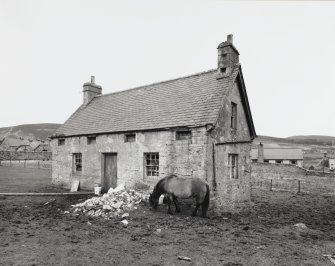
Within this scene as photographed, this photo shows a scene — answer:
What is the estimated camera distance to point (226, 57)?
1498 cm

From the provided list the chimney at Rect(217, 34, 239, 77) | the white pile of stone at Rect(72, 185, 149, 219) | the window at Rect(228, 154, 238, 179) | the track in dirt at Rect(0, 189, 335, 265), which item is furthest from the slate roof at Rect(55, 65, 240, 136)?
the track in dirt at Rect(0, 189, 335, 265)

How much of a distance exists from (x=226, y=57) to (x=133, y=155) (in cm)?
770

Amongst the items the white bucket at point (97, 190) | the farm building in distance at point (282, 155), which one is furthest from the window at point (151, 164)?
the farm building in distance at point (282, 155)

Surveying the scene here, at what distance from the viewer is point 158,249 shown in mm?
7785

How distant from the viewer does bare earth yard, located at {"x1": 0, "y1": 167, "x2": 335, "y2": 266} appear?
7.09 metres

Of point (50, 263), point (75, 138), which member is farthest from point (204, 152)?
point (75, 138)

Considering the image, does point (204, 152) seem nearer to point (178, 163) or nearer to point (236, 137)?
point (178, 163)

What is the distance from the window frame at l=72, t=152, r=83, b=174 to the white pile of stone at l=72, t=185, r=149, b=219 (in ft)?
20.1

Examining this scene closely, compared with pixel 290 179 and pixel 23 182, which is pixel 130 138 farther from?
pixel 290 179

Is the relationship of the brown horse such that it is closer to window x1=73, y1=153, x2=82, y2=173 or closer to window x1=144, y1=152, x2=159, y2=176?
window x1=144, y1=152, x2=159, y2=176

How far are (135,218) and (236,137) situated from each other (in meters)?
7.91

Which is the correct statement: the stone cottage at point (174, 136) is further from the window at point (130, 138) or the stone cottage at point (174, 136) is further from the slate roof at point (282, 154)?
the slate roof at point (282, 154)

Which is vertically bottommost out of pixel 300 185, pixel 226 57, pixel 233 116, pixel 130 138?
pixel 300 185

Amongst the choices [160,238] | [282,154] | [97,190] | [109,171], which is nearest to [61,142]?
[109,171]
